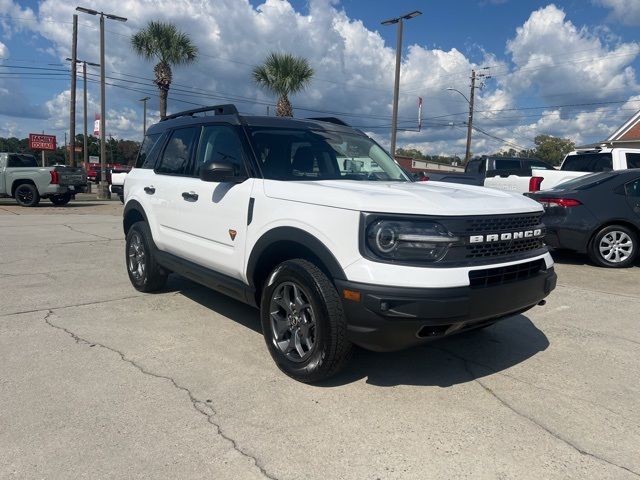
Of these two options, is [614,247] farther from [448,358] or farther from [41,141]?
[41,141]

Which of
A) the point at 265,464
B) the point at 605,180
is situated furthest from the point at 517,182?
the point at 265,464

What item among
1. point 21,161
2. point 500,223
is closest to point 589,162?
point 500,223

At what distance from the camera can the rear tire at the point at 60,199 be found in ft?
60.9

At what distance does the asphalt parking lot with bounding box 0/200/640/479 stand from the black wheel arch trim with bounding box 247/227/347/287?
0.78 m

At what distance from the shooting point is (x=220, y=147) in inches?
178

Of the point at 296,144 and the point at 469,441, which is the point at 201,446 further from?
the point at 296,144

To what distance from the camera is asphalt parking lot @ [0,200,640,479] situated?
8.59ft

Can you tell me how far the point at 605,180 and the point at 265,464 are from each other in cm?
742

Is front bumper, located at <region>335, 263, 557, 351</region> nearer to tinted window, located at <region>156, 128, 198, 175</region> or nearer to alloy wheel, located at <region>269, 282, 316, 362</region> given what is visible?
alloy wheel, located at <region>269, 282, 316, 362</region>


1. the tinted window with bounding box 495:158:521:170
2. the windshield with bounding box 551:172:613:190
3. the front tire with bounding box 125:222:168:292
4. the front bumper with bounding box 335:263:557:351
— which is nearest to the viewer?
the front bumper with bounding box 335:263:557:351

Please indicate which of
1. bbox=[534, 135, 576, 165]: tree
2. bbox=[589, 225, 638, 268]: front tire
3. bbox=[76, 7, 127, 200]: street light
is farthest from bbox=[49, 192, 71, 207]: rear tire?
bbox=[534, 135, 576, 165]: tree

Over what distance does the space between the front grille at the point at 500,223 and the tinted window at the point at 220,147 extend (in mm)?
1850

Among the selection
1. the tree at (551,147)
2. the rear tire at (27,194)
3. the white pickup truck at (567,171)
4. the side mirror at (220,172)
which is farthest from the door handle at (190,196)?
the tree at (551,147)

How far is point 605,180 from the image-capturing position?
26.1 ft
